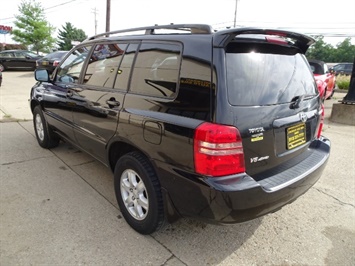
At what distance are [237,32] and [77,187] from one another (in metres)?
2.55

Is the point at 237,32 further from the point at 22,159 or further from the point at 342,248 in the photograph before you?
the point at 22,159

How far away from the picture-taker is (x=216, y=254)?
2.32 meters

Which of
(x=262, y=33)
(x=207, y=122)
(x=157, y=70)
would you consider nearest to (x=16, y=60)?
(x=157, y=70)

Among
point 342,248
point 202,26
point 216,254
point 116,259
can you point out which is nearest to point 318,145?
point 342,248

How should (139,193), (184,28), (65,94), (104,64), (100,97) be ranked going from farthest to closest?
(65,94)
(104,64)
(100,97)
(139,193)
(184,28)

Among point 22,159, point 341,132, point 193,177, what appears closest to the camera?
point 193,177

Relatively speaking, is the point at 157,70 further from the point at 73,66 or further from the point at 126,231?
the point at 73,66

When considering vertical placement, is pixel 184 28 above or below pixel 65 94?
above

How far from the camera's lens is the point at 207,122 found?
1857mm

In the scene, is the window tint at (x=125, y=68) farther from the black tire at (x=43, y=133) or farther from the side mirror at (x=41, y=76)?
the black tire at (x=43, y=133)

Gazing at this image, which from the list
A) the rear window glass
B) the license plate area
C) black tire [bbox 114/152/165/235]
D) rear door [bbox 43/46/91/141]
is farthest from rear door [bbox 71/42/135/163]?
the license plate area

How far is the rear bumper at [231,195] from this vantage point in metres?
A: 1.84

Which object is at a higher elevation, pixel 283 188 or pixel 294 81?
pixel 294 81

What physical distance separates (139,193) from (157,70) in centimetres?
110
